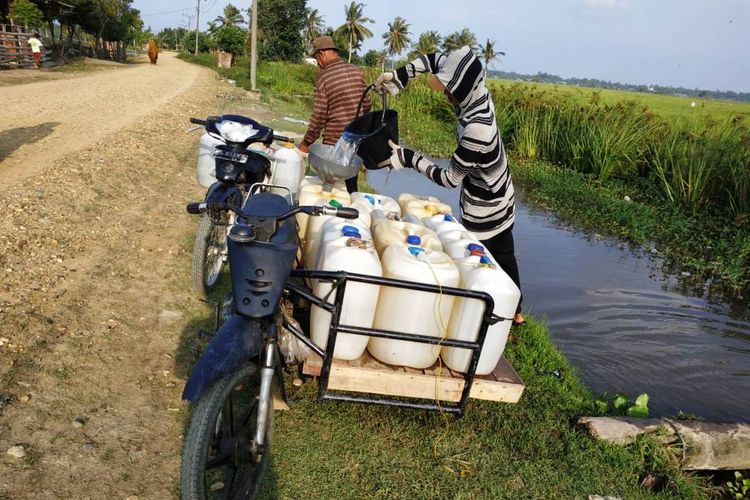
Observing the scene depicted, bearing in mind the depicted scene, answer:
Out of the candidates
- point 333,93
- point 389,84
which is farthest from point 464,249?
point 333,93

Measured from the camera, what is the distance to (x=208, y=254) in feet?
13.0

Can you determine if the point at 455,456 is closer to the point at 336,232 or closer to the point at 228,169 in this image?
the point at 336,232

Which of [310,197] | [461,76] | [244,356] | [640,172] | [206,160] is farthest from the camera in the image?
[640,172]

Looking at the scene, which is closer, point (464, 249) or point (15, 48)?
point (464, 249)

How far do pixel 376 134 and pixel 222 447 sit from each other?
7.18 ft

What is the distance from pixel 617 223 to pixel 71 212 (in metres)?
7.92

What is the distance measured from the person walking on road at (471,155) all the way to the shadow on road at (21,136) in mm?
6117

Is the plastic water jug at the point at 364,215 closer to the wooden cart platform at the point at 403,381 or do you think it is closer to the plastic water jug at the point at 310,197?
the plastic water jug at the point at 310,197

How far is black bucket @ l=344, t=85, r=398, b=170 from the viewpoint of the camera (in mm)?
3498

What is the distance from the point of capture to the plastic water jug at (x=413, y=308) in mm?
2504

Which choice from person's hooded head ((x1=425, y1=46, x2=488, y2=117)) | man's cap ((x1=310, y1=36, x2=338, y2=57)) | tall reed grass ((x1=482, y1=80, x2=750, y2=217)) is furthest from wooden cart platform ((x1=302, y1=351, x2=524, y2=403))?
tall reed grass ((x1=482, y1=80, x2=750, y2=217))

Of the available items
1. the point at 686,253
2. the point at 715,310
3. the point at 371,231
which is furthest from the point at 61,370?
the point at 686,253

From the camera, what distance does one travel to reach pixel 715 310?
589 cm

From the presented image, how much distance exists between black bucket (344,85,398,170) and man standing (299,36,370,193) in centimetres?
125
